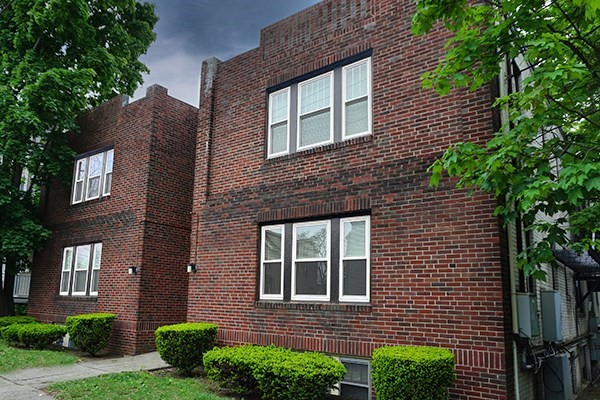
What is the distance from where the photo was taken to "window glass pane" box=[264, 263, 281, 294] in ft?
31.6

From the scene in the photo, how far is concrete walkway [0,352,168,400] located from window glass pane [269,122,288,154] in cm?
551

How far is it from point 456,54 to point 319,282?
4818mm

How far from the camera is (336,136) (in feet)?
30.3

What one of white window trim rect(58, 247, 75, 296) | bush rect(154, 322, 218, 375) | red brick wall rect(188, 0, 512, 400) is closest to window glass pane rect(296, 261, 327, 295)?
red brick wall rect(188, 0, 512, 400)

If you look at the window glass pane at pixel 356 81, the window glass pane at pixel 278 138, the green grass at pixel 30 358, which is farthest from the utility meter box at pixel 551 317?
the green grass at pixel 30 358

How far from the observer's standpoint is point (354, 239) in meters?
8.59

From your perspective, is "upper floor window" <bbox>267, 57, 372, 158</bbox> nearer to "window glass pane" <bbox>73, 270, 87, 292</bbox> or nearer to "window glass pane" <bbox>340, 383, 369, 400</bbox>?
"window glass pane" <bbox>340, 383, 369, 400</bbox>

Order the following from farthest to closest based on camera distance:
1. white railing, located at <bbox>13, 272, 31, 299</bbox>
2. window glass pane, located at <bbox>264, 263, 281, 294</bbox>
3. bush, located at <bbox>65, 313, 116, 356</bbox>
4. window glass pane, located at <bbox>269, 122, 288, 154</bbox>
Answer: white railing, located at <bbox>13, 272, 31, 299</bbox>, bush, located at <bbox>65, 313, 116, 356</bbox>, window glass pane, located at <bbox>269, 122, 288, 154</bbox>, window glass pane, located at <bbox>264, 263, 281, 294</bbox>

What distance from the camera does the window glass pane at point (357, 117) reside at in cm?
894

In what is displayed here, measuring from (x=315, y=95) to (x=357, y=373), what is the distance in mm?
5572

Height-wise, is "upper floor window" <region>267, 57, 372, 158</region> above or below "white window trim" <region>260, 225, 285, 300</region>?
above

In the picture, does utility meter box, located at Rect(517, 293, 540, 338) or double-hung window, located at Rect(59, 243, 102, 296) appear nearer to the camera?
utility meter box, located at Rect(517, 293, 540, 338)

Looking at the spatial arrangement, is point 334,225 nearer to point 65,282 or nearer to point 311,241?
point 311,241

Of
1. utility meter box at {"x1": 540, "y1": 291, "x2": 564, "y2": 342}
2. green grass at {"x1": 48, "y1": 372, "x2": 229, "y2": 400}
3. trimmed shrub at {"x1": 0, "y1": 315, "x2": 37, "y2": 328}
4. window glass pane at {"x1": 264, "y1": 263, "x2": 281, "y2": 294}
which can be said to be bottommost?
green grass at {"x1": 48, "y1": 372, "x2": 229, "y2": 400}
